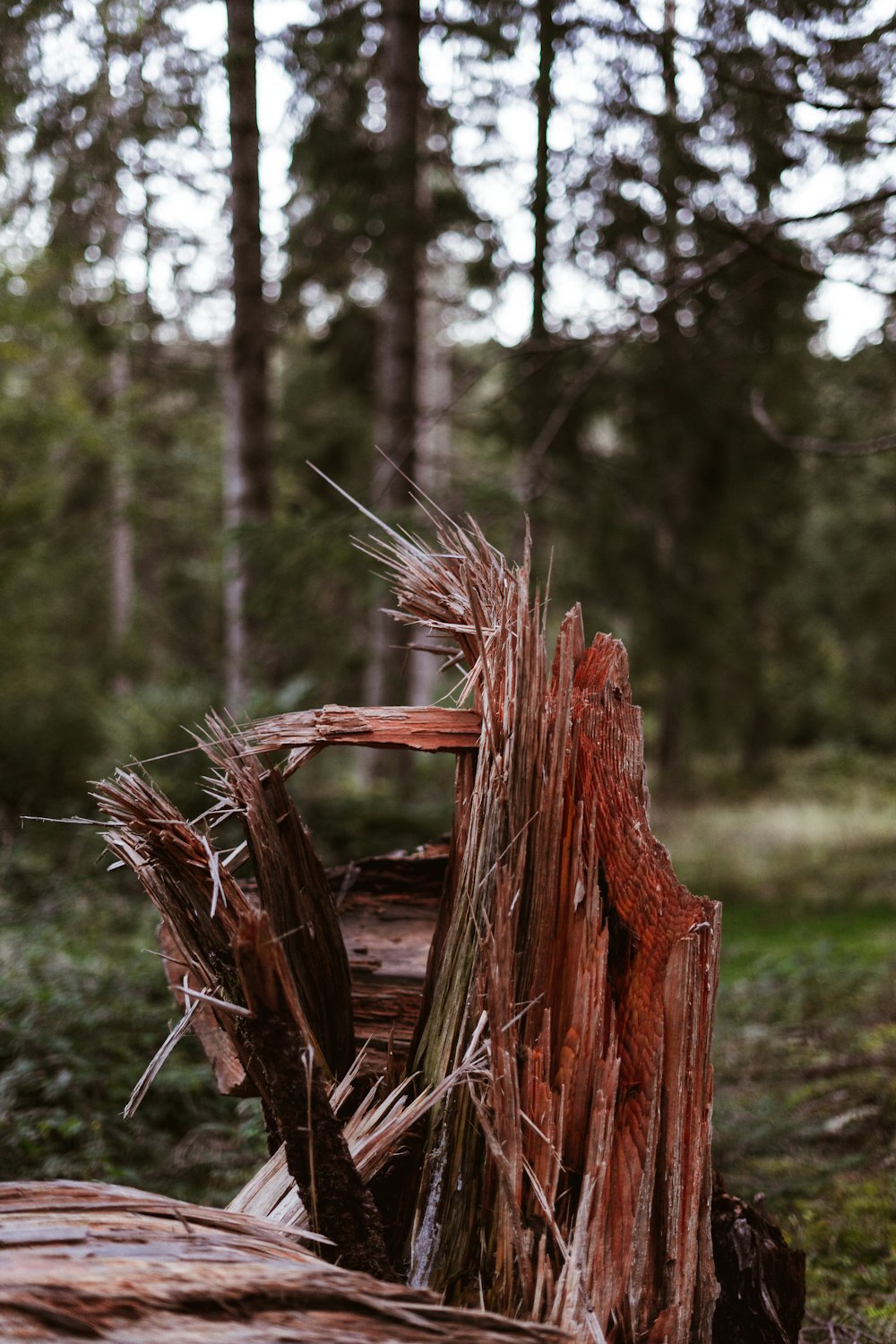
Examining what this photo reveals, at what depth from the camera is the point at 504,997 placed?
6.24 ft

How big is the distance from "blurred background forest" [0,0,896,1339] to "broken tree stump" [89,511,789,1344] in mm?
512

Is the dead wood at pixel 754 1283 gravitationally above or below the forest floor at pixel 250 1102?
above

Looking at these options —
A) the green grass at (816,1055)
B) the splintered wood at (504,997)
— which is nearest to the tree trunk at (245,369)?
the green grass at (816,1055)

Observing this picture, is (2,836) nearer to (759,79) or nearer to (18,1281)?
(18,1281)

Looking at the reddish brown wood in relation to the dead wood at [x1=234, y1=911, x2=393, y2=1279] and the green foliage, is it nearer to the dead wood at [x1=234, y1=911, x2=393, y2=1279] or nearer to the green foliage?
the dead wood at [x1=234, y1=911, x2=393, y2=1279]

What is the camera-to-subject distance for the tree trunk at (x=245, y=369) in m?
8.70

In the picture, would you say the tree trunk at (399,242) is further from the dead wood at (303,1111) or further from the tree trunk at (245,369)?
the dead wood at (303,1111)

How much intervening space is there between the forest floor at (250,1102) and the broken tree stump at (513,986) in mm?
781

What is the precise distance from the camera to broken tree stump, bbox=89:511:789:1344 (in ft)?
6.06

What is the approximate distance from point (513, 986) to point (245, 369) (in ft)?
28.0

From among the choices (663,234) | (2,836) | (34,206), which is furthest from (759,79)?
(34,206)

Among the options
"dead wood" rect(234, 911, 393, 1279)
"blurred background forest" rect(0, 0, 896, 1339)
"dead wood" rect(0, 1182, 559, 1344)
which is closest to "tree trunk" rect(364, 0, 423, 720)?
"blurred background forest" rect(0, 0, 896, 1339)

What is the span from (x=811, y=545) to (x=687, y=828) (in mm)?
8483

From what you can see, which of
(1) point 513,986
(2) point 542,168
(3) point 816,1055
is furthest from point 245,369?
(1) point 513,986
